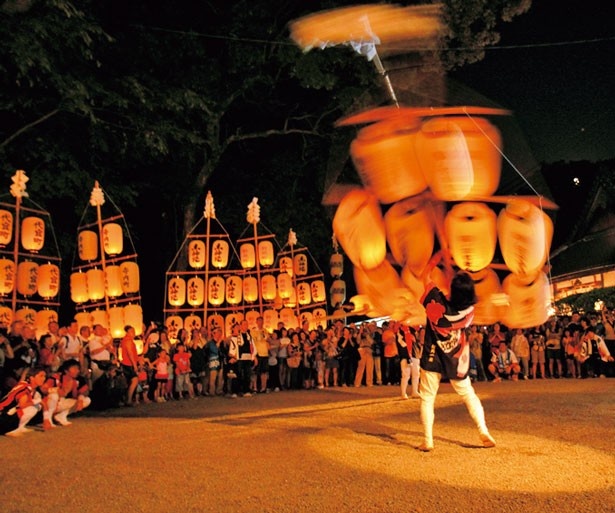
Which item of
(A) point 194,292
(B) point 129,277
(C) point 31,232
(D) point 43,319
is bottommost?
(D) point 43,319

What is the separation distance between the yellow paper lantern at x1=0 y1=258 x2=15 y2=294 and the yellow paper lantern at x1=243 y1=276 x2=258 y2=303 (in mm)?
8047

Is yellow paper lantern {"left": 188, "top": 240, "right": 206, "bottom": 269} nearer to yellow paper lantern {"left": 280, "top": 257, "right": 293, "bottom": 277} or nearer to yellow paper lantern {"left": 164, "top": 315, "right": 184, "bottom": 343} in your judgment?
yellow paper lantern {"left": 164, "top": 315, "right": 184, "bottom": 343}

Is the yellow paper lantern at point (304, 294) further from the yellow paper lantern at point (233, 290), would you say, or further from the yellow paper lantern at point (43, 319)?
the yellow paper lantern at point (43, 319)

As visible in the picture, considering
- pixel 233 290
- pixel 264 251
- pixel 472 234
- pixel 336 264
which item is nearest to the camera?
pixel 472 234

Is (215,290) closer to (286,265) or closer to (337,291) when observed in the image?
(286,265)

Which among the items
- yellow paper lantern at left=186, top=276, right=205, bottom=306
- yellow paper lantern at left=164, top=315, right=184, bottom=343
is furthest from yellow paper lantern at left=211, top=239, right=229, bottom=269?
yellow paper lantern at left=164, top=315, right=184, bottom=343

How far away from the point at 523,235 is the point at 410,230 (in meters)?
1.24

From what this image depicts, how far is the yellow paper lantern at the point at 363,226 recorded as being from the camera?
6918 mm

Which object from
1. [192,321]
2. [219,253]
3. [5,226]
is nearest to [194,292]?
[192,321]

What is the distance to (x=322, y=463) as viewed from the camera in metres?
6.08

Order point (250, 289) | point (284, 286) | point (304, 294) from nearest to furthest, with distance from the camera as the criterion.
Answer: point (250, 289) → point (284, 286) → point (304, 294)

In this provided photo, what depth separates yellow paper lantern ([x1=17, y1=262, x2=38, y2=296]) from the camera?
15883 millimetres

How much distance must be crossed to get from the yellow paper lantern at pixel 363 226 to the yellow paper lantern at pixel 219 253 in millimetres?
13808

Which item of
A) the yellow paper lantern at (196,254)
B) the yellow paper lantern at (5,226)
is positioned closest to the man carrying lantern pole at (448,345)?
the yellow paper lantern at (5,226)
